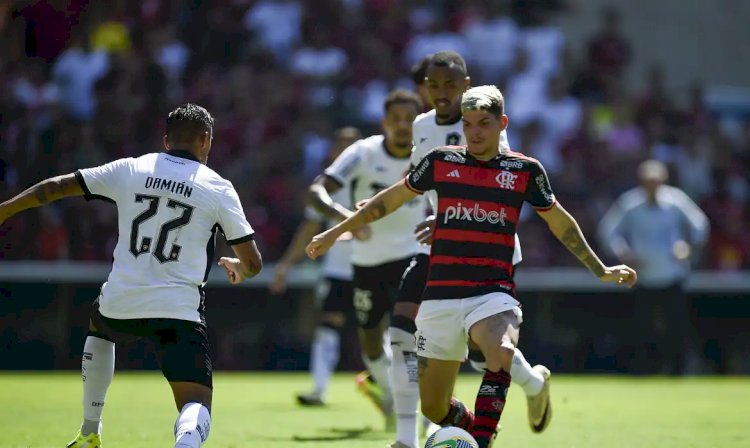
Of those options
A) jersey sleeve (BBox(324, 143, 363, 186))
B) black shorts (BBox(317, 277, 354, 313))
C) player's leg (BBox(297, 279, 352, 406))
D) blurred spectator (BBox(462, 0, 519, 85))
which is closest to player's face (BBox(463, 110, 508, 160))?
jersey sleeve (BBox(324, 143, 363, 186))

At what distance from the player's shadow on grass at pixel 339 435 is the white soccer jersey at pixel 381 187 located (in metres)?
1.45

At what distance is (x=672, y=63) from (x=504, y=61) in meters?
4.62

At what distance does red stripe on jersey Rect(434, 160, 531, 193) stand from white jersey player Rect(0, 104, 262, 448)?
4.14 feet

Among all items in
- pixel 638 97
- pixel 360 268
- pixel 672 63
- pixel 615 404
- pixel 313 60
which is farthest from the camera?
pixel 672 63

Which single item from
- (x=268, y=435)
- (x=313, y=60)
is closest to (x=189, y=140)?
(x=268, y=435)

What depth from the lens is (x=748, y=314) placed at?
2097cm

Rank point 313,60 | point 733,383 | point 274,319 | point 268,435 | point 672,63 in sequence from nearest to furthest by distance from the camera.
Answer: point 268,435
point 733,383
point 274,319
point 313,60
point 672,63

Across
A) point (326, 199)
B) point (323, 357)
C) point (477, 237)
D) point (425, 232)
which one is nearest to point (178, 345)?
point (477, 237)

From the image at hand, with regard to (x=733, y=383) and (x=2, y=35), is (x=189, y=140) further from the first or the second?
(x=2, y=35)

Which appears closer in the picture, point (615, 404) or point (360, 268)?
point (360, 268)

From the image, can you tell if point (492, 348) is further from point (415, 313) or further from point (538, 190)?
point (415, 313)

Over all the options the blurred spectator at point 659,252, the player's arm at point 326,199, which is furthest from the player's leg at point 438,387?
the blurred spectator at point 659,252

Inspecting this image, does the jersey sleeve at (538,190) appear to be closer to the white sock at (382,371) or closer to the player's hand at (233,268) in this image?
the player's hand at (233,268)

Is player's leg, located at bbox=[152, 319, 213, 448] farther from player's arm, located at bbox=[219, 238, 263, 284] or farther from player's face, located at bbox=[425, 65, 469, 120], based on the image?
player's face, located at bbox=[425, 65, 469, 120]
